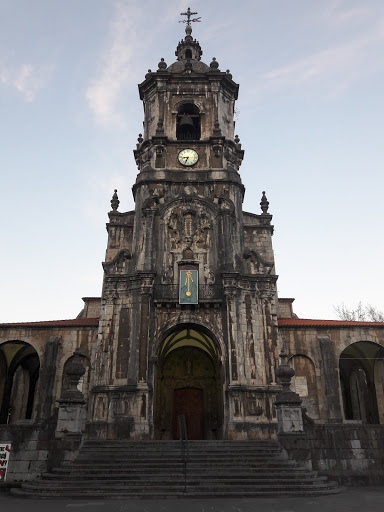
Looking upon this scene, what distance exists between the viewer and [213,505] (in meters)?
10.0

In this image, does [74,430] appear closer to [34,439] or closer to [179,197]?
[34,439]

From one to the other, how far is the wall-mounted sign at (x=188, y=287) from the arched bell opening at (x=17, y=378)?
9.55 m

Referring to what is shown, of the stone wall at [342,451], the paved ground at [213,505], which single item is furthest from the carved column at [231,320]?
the paved ground at [213,505]

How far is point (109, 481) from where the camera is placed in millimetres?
12312

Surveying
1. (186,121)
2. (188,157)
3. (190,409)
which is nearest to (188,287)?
(190,409)

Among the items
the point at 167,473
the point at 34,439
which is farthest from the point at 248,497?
the point at 34,439

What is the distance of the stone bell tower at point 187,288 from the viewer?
20.4 meters

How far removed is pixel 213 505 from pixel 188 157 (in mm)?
20844

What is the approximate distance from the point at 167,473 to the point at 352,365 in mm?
18892

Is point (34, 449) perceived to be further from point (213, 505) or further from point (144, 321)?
point (144, 321)

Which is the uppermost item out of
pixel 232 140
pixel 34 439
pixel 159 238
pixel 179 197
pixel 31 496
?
pixel 232 140

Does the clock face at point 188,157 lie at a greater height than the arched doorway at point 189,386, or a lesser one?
greater

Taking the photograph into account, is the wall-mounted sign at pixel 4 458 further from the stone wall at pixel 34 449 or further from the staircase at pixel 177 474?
the staircase at pixel 177 474

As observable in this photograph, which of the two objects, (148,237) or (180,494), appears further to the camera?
(148,237)
